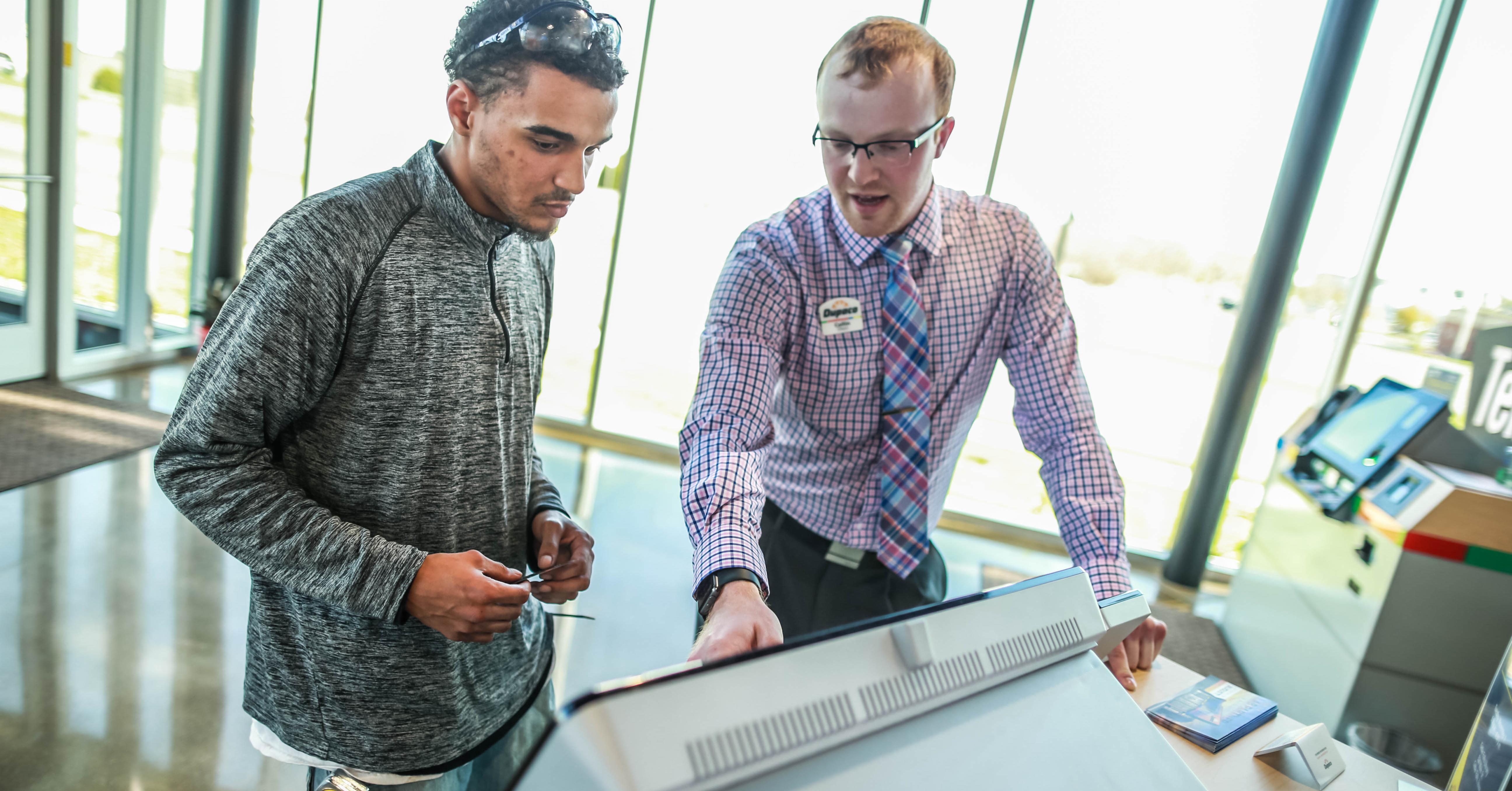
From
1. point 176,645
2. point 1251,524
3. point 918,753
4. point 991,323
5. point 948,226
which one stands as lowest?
point 176,645

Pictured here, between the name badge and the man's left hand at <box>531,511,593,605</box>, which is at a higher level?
the name badge

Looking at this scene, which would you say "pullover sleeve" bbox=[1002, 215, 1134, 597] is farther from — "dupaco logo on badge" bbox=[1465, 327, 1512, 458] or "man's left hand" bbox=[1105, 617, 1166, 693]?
"dupaco logo on badge" bbox=[1465, 327, 1512, 458]

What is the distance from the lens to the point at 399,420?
105cm

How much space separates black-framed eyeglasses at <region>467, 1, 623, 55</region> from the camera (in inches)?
40.2

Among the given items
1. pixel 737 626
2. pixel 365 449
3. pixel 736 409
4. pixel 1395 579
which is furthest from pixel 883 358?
pixel 1395 579

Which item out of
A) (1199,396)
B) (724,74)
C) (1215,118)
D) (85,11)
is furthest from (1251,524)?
(85,11)

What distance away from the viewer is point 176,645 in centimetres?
255

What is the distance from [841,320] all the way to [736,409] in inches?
11.7

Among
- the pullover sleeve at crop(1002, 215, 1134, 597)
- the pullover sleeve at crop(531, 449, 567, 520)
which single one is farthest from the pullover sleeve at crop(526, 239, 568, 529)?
the pullover sleeve at crop(1002, 215, 1134, 597)

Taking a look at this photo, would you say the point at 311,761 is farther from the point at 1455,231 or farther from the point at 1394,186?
the point at 1394,186

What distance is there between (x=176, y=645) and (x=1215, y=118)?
4.60 m

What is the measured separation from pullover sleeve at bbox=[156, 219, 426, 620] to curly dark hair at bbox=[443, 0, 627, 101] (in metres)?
0.27

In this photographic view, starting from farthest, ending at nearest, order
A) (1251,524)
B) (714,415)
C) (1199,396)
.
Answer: (1199,396) → (1251,524) → (714,415)

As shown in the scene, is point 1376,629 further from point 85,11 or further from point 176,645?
point 85,11
